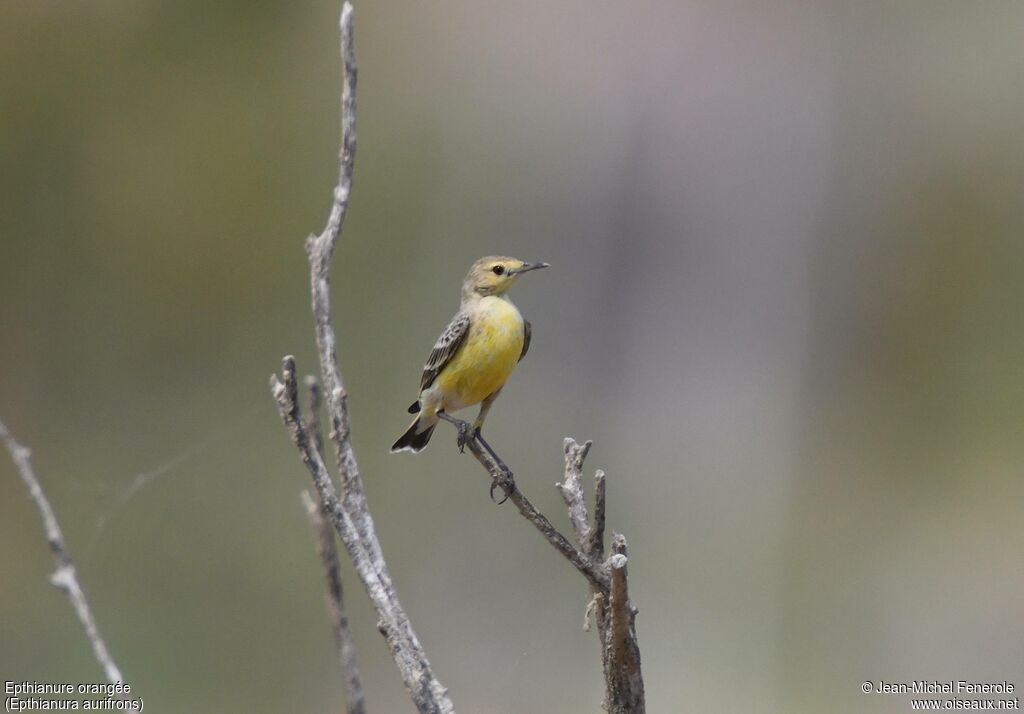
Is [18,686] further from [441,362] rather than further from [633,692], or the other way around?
[633,692]

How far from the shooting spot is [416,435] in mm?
2666

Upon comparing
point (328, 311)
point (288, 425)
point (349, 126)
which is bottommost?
point (288, 425)

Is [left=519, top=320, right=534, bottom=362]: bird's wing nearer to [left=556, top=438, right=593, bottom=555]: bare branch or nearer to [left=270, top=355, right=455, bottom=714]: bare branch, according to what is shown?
[left=556, top=438, right=593, bottom=555]: bare branch

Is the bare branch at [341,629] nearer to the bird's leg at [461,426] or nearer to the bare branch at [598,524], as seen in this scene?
the bare branch at [598,524]

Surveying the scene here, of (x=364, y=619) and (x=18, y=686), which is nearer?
(x=18, y=686)

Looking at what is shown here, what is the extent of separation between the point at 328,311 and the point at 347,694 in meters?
0.58

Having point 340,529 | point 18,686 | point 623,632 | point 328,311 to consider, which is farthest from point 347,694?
point 18,686

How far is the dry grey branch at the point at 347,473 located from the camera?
A: 4.22 ft

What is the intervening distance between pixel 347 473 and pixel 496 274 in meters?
1.40

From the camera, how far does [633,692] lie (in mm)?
1354

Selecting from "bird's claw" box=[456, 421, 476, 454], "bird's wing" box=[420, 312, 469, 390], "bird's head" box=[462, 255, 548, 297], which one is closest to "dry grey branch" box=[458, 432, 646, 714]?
"bird's claw" box=[456, 421, 476, 454]

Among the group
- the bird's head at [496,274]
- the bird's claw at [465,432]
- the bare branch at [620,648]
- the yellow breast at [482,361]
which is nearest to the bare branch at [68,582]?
the bare branch at [620,648]

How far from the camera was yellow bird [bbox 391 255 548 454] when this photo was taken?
242 centimetres

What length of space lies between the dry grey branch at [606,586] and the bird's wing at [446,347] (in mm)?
932
